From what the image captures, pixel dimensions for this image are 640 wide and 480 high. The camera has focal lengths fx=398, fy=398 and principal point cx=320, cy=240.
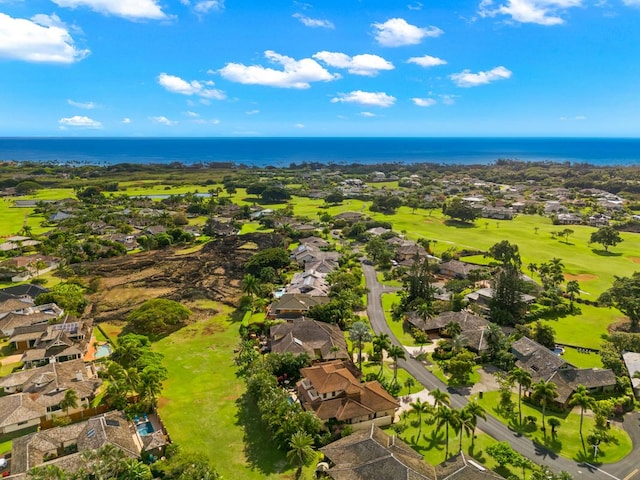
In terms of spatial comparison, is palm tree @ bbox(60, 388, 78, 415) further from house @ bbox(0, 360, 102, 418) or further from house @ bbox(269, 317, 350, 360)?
house @ bbox(269, 317, 350, 360)

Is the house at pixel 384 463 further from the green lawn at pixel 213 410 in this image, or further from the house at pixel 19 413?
the house at pixel 19 413

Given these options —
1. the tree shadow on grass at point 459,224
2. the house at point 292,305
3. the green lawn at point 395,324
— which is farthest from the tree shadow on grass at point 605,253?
the house at point 292,305

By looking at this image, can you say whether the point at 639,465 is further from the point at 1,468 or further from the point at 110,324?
the point at 110,324

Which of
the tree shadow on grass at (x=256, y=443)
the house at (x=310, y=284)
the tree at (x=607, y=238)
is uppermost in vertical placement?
the tree at (x=607, y=238)

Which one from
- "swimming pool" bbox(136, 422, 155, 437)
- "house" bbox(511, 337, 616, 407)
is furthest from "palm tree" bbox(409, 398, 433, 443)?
"swimming pool" bbox(136, 422, 155, 437)

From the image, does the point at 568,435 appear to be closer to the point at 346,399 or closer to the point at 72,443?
the point at 346,399

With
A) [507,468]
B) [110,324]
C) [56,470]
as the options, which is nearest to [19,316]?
[110,324]

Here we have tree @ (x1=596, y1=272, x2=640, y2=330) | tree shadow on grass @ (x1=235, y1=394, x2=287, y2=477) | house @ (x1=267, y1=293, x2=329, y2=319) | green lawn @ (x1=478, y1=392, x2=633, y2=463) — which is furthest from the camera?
house @ (x1=267, y1=293, x2=329, y2=319)
